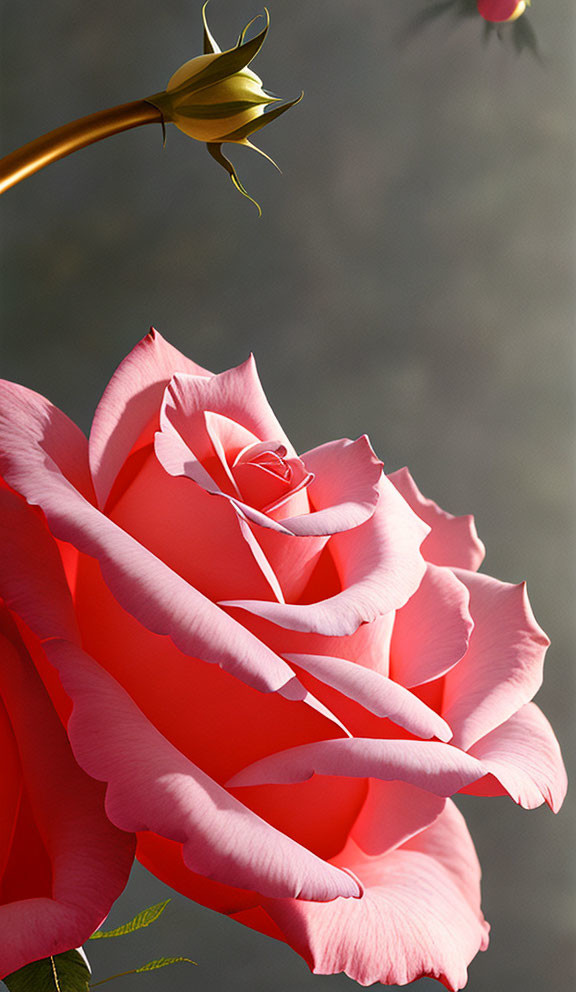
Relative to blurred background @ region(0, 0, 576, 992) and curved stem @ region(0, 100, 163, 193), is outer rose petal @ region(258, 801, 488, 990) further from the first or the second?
blurred background @ region(0, 0, 576, 992)

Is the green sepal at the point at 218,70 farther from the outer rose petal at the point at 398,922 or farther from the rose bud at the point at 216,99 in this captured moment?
the outer rose petal at the point at 398,922

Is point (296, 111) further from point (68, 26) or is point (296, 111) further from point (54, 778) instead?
point (54, 778)

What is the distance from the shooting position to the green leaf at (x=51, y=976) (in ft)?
0.39

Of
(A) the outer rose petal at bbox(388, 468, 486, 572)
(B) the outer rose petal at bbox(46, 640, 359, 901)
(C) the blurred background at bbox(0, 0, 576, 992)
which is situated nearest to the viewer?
(B) the outer rose petal at bbox(46, 640, 359, 901)

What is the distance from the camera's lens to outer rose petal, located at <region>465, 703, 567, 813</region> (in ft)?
0.38

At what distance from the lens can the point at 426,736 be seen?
104 mm

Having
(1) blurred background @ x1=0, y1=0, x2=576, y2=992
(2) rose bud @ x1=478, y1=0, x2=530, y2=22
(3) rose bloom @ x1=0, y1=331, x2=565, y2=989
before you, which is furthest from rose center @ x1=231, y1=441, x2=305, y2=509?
(2) rose bud @ x1=478, y1=0, x2=530, y2=22

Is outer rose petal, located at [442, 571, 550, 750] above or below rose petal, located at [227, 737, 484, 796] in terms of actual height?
below

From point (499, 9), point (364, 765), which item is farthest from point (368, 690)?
point (499, 9)

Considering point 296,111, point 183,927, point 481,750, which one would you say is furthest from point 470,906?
point 296,111

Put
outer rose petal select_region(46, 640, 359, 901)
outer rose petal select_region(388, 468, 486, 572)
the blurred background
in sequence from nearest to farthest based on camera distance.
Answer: outer rose petal select_region(46, 640, 359, 901)
outer rose petal select_region(388, 468, 486, 572)
the blurred background

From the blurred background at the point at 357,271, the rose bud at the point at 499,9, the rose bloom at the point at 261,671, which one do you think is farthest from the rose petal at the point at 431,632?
the rose bud at the point at 499,9

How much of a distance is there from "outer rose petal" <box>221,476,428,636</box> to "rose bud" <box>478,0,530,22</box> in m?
0.60

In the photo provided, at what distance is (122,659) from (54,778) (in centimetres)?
2
